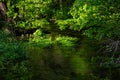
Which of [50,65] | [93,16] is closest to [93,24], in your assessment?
[93,16]

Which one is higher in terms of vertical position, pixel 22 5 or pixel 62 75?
pixel 22 5

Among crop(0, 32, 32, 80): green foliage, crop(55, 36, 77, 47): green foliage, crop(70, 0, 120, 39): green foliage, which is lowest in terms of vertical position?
crop(55, 36, 77, 47): green foliage

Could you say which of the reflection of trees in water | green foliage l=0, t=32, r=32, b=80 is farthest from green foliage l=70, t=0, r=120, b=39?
green foliage l=0, t=32, r=32, b=80

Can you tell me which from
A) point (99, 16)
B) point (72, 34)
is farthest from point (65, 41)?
point (99, 16)

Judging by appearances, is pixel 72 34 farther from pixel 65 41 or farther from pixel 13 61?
pixel 13 61

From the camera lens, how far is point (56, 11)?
3080cm

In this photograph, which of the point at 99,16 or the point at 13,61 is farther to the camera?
the point at 13,61

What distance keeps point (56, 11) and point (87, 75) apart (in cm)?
1648

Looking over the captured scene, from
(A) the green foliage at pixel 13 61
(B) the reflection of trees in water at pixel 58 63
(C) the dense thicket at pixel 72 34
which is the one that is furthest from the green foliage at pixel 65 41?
(A) the green foliage at pixel 13 61

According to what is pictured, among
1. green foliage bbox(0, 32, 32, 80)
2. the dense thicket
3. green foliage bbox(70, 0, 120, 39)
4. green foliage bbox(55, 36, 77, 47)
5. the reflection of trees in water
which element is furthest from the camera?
green foliage bbox(55, 36, 77, 47)

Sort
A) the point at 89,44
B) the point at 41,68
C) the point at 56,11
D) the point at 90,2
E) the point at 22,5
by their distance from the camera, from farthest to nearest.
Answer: the point at 56,11 < the point at 22,5 < the point at 89,44 < the point at 90,2 < the point at 41,68

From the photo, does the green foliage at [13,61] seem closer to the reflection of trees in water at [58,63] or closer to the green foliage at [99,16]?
the reflection of trees in water at [58,63]

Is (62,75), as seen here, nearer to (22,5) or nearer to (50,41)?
(50,41)

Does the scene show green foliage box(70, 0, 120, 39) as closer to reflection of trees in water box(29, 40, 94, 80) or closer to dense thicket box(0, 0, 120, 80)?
dense thicket box(0, 0, 120, 80)
